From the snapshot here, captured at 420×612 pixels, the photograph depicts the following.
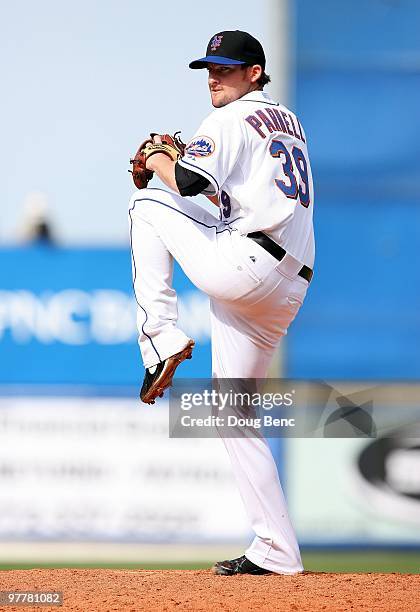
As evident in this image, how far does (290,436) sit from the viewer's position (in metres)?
6.73

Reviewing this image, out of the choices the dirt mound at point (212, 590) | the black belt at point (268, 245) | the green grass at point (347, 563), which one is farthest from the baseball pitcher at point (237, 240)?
the green grass at point (347, 563)

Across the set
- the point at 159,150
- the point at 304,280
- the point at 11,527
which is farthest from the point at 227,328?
the point at 11,527

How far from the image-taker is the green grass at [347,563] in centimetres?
684

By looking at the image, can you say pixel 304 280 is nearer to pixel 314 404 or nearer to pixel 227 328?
pixel 227 328

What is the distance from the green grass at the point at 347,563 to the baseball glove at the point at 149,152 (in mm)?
3351

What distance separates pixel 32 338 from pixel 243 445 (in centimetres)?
360

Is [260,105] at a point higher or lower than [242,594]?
higher

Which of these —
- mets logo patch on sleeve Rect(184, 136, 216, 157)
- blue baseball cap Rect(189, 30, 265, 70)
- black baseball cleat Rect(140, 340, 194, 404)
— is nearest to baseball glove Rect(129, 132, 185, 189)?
mets logo patch on sleeve Rect(184, 136, 216, 157)

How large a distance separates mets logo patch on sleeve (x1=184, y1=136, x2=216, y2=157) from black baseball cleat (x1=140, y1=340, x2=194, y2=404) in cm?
59

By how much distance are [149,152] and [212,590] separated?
1.39 meters

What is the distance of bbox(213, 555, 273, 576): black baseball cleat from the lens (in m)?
4.08

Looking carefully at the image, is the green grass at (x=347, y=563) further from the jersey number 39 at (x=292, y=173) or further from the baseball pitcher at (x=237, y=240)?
the jersey number 39 at (x=292, y=173)

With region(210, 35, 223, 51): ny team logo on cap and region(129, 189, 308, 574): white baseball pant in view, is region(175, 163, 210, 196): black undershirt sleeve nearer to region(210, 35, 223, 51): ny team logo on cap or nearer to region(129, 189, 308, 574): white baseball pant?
region(129, 189, 308, 574): white baseball pant

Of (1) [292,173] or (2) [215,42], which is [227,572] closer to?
(1) [292,173]
